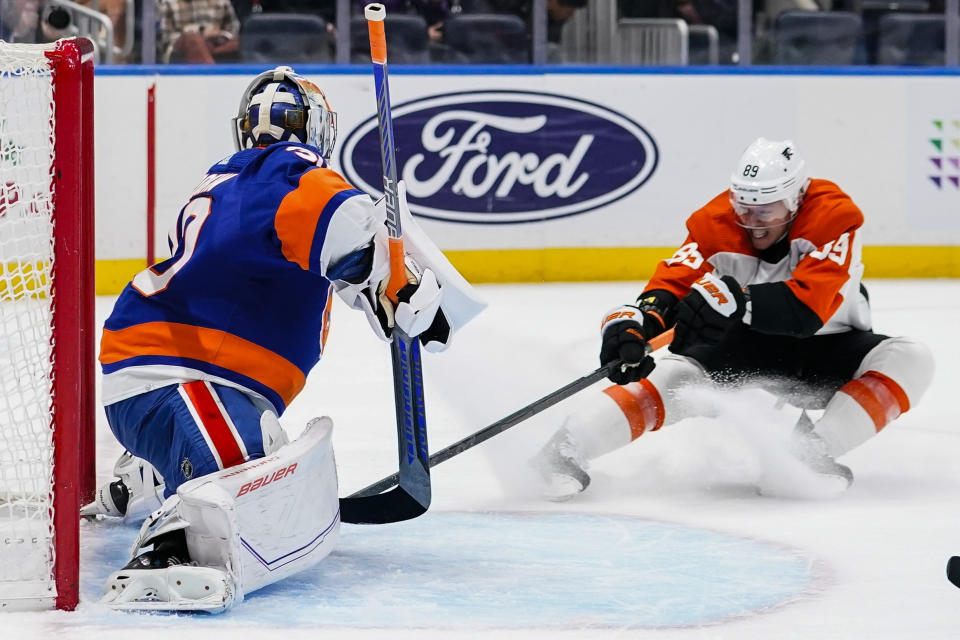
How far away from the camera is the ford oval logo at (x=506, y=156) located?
20.9 feet

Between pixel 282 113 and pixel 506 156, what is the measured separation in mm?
4140

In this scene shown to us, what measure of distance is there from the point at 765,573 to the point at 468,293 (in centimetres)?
65

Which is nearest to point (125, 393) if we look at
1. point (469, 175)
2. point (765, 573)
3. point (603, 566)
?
point (603, 566)

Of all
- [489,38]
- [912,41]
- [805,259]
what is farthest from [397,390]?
[912,41]

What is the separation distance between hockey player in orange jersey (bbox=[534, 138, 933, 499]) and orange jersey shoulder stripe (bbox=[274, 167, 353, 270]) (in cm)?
96

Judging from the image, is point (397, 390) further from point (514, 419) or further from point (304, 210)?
point (514, 419)

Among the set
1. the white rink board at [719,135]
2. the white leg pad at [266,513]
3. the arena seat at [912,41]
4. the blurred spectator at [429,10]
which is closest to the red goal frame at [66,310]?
the white leg pad at [266,513]

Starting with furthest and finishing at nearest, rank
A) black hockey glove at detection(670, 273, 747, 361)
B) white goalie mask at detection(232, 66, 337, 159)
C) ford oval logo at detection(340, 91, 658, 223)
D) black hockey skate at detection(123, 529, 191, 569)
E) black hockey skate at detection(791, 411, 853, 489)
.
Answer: ford oval logo at detection(340, 91, 658, 223)
black hockey skate at detection(791, 411, 853, 489)
black hockey glove at detection(670, 273, 747, 361)
white goalie mask at detection(232, 66, 337, 159)
black hockey skate at detection(123, 529, 191, 569)

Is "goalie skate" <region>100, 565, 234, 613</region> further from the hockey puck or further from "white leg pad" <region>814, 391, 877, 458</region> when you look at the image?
"white leg pad" <region>814, 391, 877, 458</region>

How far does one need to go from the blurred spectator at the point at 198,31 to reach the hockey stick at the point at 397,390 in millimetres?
3996

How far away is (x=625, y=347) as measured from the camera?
9.50 feet

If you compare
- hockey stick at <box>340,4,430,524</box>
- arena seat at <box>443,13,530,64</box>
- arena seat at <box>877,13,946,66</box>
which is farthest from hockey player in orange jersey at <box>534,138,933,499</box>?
arena seat at <box>877,13,946,66</box>

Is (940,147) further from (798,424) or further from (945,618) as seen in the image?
(945,618)

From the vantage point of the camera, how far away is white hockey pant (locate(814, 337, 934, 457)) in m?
3.02
